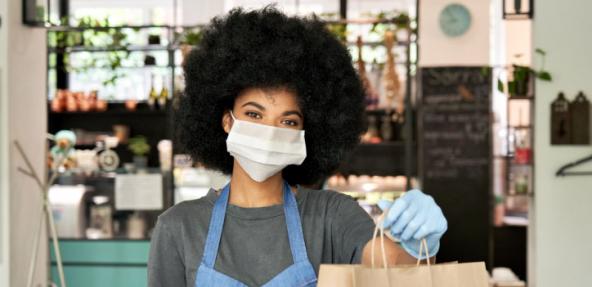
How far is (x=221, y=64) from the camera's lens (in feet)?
6.86

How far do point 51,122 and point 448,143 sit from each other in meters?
3.52

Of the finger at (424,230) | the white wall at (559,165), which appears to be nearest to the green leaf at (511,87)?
the white wall at (559,165)

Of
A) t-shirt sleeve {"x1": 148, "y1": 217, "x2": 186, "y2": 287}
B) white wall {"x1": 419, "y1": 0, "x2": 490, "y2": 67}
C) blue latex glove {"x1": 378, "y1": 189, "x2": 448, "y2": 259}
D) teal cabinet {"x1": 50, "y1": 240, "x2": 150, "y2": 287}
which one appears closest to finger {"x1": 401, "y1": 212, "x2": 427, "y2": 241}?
blue latex glove {"x1": 378, "y1": 189, "x2": 448, "y2": 259}

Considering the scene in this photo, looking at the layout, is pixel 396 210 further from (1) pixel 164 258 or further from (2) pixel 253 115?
(1) pixel 164 258

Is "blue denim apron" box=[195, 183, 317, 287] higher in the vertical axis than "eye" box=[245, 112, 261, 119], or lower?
lower

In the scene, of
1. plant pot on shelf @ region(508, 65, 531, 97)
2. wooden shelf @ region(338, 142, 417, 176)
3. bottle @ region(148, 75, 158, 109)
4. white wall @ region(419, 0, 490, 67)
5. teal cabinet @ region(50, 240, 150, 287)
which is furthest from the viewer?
white wall @ region(419, 0, 490, 67)

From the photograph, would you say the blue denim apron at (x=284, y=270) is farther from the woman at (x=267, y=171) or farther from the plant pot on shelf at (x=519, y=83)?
the plant pot on shelf at (x=519, y=83)

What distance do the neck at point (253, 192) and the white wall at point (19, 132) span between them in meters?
3.51

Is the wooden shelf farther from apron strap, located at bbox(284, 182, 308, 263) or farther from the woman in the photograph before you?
apron strap, located at bbox(284, 182, 308, 263)

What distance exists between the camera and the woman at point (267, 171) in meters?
1.90

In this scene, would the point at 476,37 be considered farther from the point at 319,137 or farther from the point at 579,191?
the point at 319,137

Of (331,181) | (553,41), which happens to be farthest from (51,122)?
(553,41)

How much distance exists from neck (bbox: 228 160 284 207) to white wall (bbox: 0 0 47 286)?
351cm

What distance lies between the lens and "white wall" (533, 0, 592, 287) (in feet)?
16.4
